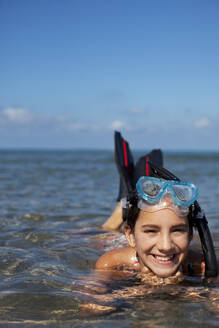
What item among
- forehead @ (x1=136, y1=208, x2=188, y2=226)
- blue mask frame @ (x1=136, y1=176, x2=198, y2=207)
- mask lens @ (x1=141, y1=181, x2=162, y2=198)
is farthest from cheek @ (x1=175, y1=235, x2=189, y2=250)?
mask lens @ (x1=141, y1=181, x2=162, y2=198)

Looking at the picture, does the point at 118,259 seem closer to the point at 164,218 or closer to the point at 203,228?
the point at 203,228

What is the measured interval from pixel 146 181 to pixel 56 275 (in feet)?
4.07

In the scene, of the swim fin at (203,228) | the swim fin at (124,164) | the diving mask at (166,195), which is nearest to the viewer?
the diving mask at (166,195)

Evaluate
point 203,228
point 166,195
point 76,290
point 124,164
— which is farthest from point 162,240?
point 124,164

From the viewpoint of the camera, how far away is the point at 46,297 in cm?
297

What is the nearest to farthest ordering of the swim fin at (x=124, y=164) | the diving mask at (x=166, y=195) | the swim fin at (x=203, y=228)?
the diving mask at (x=166, y=195)
the swim fin at (x=203, y=228)
the swim fin at (x=124, y=164)

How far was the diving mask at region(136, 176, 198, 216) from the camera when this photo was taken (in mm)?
2938

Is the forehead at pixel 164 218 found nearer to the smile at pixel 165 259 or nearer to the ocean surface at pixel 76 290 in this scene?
the smile at pixel 165 259

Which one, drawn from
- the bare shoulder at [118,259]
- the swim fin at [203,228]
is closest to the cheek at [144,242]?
the swim fin at [203,228]

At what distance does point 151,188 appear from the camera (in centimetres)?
304

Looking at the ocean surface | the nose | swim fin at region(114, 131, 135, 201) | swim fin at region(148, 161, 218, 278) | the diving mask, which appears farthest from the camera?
swim fin at region(114, 131, 135, 201)

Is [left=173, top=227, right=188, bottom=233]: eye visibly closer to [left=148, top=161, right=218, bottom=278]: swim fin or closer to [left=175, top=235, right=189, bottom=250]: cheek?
[left=175, top=235, right=189, bottom=250]: cheek

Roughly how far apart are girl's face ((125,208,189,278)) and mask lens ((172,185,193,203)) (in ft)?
0.42

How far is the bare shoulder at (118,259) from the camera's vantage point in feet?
12.0
